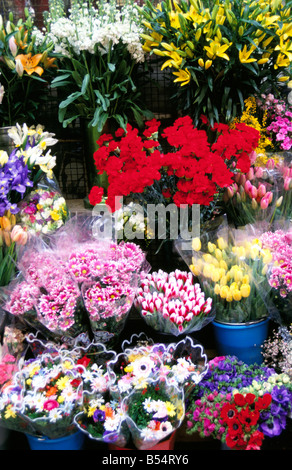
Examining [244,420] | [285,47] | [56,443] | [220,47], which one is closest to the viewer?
[244,420]

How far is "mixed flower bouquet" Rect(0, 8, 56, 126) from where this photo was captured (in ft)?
7.29

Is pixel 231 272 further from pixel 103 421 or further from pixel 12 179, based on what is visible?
pixel 12 179

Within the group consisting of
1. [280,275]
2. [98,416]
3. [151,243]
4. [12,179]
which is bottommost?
[98,416]

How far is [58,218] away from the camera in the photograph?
2.16 m

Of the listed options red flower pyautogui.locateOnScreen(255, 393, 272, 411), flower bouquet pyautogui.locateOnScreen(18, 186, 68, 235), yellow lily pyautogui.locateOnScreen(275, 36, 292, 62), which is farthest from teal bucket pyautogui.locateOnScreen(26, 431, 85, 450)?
yellow lily pyautogui.locateOnScreen(275, 36, 292, 62)

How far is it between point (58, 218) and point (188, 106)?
87 cm

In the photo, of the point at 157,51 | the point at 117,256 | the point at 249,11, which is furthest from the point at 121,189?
the point at 249,11

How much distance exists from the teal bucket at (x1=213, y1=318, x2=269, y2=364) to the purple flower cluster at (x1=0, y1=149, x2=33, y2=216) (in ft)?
3.41

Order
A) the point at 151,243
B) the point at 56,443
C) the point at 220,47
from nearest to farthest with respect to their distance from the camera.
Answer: the point at 56,443
the point at 220,47
the point at 151,243

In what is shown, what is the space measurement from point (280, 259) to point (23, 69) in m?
1.56

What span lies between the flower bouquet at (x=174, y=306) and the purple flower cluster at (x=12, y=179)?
0.68m

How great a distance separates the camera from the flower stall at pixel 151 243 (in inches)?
61.5

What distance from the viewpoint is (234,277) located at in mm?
1906

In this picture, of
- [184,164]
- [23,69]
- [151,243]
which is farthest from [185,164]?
[23,69]
